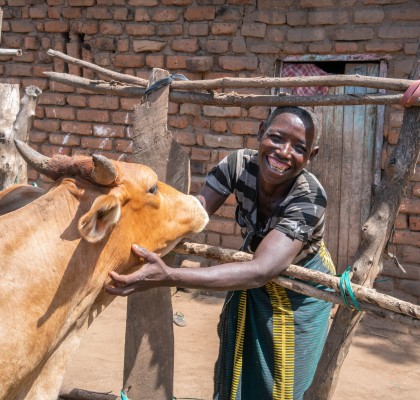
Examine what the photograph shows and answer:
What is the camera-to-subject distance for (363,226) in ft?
8.64

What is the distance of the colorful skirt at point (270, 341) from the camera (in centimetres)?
Answer: 288

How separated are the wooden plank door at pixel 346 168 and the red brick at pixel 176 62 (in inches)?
53.0

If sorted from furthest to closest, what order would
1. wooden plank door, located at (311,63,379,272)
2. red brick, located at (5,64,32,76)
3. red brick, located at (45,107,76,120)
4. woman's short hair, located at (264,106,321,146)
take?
1. red brick, located at (5,64,32,76)
2. red brick, located at (45,107,76,120)
3. wooden plank door, located at (311,63,379,272)
4. woman's short hair, located at (264,106,321,146)

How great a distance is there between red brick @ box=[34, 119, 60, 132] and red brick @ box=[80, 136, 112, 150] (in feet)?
1.21

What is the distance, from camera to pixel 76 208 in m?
2.38

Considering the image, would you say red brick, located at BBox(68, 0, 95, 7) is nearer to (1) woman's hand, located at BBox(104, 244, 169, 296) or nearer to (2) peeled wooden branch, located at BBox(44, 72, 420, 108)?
(2) peeled wooden branch, located at BBox(44, 72, 420, 108)

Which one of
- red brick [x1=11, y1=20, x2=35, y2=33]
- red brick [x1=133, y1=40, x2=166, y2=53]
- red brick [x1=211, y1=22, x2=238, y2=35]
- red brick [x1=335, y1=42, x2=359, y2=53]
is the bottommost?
red brick [x1=133, y1=40, x2=166, y2=53]

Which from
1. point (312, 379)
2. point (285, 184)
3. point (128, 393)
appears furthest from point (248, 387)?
point (285, 184)

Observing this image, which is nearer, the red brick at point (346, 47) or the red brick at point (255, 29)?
the red brick at point (346, 47)

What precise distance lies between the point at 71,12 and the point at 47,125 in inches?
46.9

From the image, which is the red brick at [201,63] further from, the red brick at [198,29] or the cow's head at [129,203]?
the cow's head at [129,203]

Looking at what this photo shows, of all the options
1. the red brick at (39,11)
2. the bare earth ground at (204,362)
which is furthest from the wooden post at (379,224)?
the red brick at (39,11)

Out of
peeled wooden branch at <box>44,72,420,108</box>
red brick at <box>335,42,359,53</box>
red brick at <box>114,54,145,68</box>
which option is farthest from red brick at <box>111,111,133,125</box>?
peeled wooden branch at <box>44,72,420,108</box>

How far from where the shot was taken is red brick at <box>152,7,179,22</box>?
634 cm
